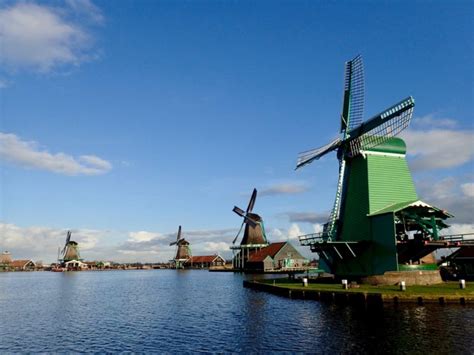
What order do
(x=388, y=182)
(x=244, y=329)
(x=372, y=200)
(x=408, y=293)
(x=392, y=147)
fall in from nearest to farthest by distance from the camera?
(x=244, y=329), (x=408, y=293), (x=372, y=200), (x=388, y=182), (x=392, y=147)

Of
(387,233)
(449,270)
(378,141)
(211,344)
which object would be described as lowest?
(211,344)

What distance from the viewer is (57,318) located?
3478 centimetres

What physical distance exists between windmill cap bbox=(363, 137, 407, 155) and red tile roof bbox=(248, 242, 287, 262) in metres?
62.9

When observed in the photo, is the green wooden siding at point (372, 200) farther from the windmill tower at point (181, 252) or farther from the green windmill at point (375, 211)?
the windmill tower at point (181, 252)

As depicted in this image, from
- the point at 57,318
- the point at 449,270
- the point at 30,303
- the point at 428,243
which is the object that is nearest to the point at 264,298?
the point at 428,243

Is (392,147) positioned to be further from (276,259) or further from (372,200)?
(276,259)

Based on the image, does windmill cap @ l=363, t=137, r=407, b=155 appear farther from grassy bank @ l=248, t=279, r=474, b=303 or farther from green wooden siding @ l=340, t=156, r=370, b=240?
grassy bank @ l=248, t=279, r=474, b=303

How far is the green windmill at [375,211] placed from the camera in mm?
41156

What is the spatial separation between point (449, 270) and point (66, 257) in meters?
160

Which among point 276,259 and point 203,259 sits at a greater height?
point 203,259

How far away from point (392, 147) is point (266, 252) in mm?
66532

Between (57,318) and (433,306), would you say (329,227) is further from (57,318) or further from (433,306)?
(57,318)

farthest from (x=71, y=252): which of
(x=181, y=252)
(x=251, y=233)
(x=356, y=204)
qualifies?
(x=356, y=204)

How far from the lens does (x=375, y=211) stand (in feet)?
144
